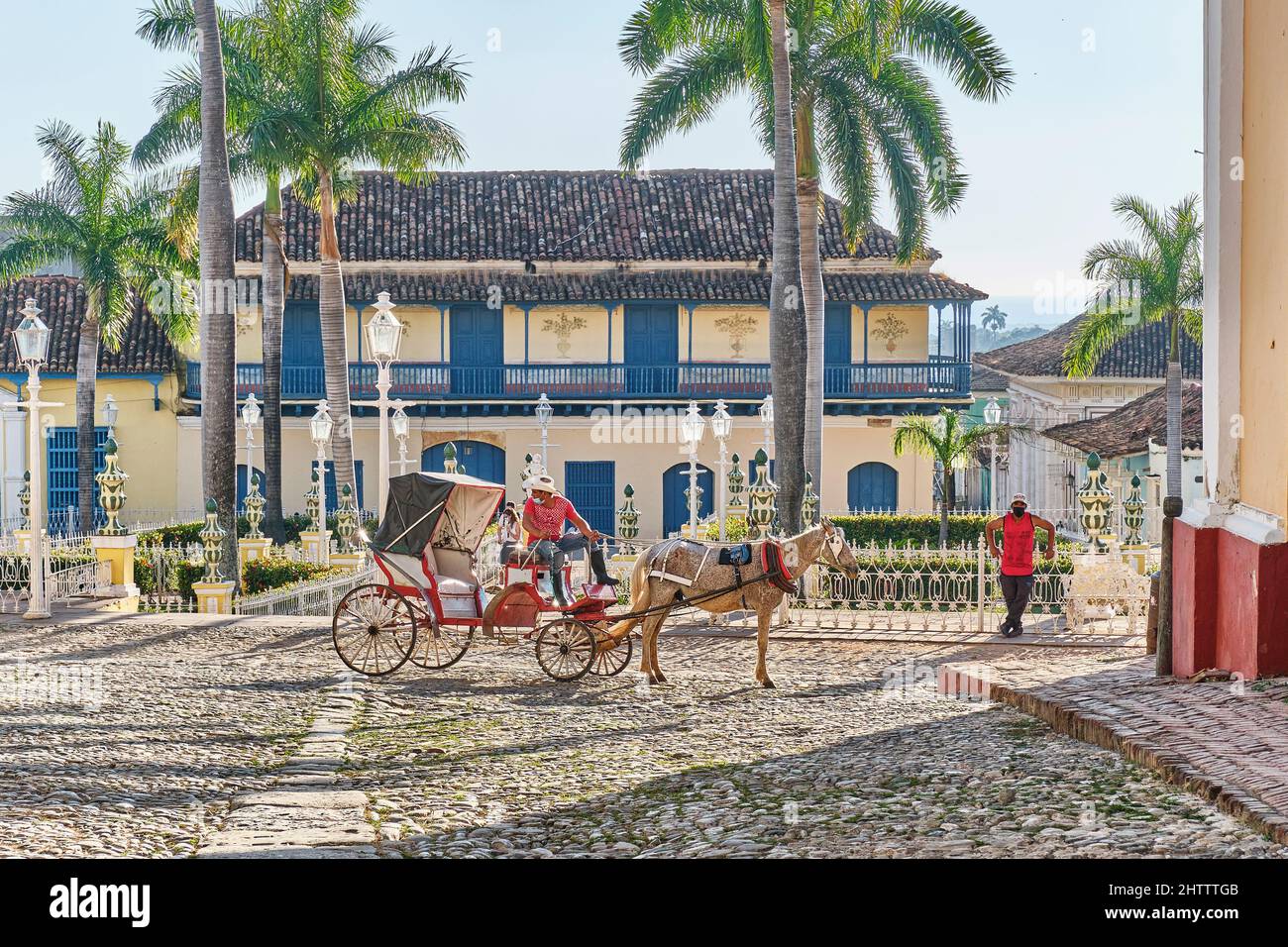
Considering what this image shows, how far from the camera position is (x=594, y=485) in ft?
114

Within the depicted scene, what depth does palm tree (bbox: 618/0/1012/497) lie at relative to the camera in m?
21.1

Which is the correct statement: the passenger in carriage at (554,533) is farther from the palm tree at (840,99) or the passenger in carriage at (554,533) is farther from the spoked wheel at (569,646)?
the palm tree at (840,99)

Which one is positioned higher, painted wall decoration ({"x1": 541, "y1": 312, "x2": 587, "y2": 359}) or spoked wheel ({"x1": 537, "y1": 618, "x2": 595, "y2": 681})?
painted wall decoration ({"x1": 541, "y1": 312, "x2": 587, "y2": 359})

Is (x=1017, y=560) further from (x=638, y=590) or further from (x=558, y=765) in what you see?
(x=558, y=765)

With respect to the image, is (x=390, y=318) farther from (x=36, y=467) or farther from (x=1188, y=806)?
(x=1188, y=806)

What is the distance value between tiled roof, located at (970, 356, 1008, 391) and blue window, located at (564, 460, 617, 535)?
14.5 meters

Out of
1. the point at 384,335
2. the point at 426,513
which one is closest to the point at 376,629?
the point at 426,513

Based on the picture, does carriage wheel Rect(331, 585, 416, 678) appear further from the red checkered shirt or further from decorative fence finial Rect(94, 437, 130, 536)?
decorative fence finial Rect(94, 437, 130, 536)

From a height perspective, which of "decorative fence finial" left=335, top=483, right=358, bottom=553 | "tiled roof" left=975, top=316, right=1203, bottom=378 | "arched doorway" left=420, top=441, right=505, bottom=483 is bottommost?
"decorative fence finial" left=335, top=483, right=358, bottom=553

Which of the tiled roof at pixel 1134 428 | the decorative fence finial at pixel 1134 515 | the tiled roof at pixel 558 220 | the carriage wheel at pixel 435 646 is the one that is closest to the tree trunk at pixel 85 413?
the tiled roof at pixel 558 220

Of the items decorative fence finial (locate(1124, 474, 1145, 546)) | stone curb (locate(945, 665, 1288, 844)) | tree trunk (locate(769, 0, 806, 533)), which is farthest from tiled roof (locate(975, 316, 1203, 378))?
stone curb (locate(945, 665, 1288, 844))

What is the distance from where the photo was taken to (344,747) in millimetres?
9070

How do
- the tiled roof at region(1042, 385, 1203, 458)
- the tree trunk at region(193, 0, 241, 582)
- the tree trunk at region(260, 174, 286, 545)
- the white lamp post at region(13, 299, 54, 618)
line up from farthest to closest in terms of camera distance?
the tiled roof at region(1042, 385, 1203, 458)
the tree trunk at region(260, 174, 286, 545)
the tree trunk at region(193, 0, 241, 582)
the white lamp post at region(13, 299, 54, 618)

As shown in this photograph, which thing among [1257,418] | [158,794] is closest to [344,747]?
[158,794]
